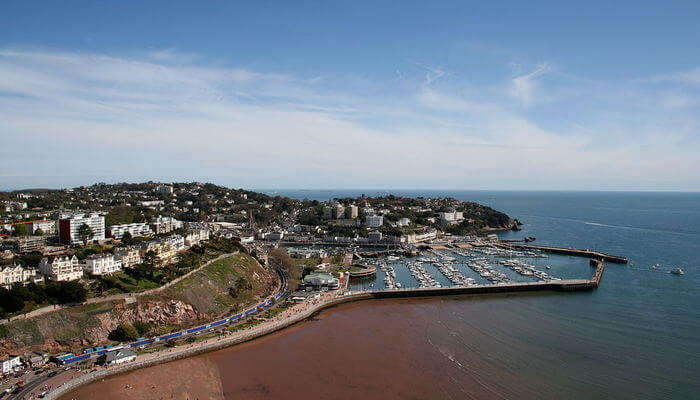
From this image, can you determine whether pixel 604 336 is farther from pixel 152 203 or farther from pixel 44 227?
pixel 152 203

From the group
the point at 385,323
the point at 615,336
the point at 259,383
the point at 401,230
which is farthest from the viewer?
the point at 401,230

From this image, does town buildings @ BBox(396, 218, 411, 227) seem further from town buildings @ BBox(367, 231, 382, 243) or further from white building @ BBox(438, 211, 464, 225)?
town buildings @ BBox(367, 231, 382, 243)

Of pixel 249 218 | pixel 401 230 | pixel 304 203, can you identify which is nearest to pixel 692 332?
pixel 401 230

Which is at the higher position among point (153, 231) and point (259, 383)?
point (153, 231)

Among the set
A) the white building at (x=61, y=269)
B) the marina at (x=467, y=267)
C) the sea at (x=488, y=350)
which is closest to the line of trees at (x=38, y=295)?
the white building at (x=61, y=269)

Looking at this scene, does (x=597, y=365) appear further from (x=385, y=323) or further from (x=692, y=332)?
(x=385, y=323)

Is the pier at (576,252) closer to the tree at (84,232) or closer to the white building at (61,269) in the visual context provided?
the tree at (84,232)

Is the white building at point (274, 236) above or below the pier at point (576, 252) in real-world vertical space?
below

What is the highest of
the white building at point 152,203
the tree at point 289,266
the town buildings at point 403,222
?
the white building at point 152,203
